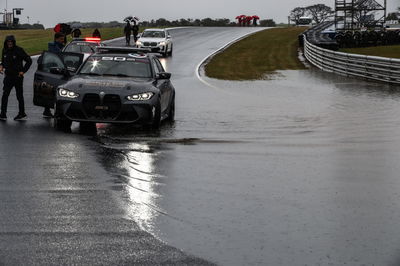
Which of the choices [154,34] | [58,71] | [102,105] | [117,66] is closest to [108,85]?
[102,105]

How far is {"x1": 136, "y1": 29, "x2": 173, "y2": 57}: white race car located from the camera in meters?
49.2

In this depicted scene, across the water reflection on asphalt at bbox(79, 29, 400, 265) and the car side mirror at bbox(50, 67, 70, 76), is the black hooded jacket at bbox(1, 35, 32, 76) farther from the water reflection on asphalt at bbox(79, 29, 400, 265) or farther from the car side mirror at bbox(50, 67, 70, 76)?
the water reflection on asphalt at bbox(79, 29, 400, 265)

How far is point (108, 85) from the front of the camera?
567 inches

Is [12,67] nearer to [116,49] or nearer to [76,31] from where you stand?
[116,49]

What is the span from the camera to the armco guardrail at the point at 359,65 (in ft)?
99.2

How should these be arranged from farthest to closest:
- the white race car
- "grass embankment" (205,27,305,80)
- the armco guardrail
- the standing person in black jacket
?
1. the white race car
2. "grass embankment" (205,27,305,80)
3. the armco guardrail
4. the standing person in black jacket

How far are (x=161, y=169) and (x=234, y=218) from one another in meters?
3.04

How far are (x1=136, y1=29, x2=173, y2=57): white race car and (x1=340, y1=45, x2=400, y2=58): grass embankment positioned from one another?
443 inches

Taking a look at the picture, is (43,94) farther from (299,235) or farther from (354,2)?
(354,2)

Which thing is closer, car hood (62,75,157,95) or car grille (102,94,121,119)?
car grille (102,94,121,119)

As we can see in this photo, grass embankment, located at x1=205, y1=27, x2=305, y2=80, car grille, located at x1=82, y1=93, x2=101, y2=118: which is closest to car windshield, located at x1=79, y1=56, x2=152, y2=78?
car grille, located at x1=82, y1=93, x2=101, y2=118

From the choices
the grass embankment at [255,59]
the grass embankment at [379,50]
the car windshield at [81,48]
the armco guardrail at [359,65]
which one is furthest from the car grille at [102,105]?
the grass embankment at [379,50]

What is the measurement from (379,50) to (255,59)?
10518 millimetres

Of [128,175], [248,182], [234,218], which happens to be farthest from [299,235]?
[128,175]
